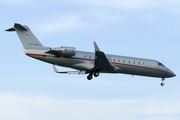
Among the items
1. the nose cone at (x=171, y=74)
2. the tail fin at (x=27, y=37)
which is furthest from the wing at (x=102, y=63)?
the nose cone at (x=171, y=74)

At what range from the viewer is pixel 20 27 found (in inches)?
977

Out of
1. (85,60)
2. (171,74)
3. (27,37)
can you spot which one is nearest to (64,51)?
(85,60)

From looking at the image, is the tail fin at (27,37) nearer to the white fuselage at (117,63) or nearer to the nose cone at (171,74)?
the white fuselage at (117,63)

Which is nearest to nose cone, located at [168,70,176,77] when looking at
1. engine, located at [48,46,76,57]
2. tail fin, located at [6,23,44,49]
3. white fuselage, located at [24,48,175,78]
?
white fuselage, located at [24,48,175,78]

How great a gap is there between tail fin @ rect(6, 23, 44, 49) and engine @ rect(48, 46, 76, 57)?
157 centimetres

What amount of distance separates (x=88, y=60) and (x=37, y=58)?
433 cm

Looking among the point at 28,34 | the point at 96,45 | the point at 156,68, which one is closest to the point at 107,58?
the point at 96,45

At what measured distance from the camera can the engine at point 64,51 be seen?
24953mm

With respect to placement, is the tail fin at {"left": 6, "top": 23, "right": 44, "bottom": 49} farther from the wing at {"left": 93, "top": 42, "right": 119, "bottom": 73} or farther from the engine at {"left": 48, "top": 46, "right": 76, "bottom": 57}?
the wing at {"left": 93, "top": 42, "right": 119, "bottom": 73}

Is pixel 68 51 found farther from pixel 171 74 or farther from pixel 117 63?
pixel 171 74

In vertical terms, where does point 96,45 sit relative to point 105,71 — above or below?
above

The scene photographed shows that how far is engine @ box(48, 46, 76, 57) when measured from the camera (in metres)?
25.0

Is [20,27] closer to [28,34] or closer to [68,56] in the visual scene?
[28,34]

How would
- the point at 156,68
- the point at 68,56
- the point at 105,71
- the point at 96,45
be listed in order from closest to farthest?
the point at 96,45, the point at 68,56, the point at 105,71, the point at 156,68
